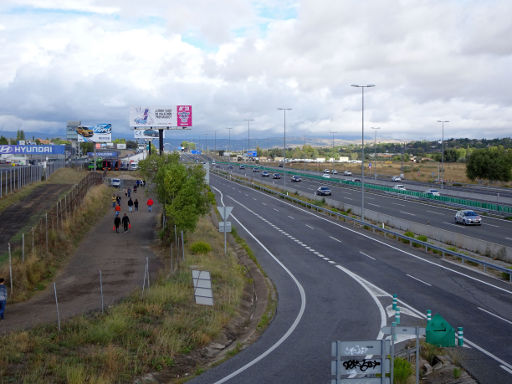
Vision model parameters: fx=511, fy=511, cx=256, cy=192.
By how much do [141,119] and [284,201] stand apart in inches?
765

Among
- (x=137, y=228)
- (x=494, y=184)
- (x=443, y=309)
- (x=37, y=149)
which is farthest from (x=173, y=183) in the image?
(x=494, y=184)

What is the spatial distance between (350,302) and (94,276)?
448 inches

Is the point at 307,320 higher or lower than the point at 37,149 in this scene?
A: lower

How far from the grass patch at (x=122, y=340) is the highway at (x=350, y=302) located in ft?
4.74

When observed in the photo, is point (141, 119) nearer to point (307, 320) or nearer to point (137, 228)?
point (137, 228)

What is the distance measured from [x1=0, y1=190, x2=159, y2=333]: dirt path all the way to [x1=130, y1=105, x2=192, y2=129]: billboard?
80.5 feet

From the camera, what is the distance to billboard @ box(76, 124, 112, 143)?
93.3 m

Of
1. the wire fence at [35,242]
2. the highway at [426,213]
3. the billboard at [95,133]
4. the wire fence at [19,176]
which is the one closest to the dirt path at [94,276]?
the wire fence at [35,242]

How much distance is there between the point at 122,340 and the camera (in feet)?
41.3

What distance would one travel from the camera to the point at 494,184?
83062 mm

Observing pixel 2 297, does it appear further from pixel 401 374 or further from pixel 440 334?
pixel 440 334

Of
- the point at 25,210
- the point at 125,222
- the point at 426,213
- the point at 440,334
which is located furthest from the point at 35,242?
the point at 426,213

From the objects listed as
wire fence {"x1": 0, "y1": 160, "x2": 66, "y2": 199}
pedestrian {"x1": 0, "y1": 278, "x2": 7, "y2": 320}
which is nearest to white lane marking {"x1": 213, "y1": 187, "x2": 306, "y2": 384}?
pedestrian {"x1": 0, "y1": 278, "x2": 7, "y2": 320}

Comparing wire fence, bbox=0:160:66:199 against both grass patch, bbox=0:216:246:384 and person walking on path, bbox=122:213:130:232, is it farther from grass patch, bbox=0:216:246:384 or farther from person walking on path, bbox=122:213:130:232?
grass patch, bbox=0:216:246:384
